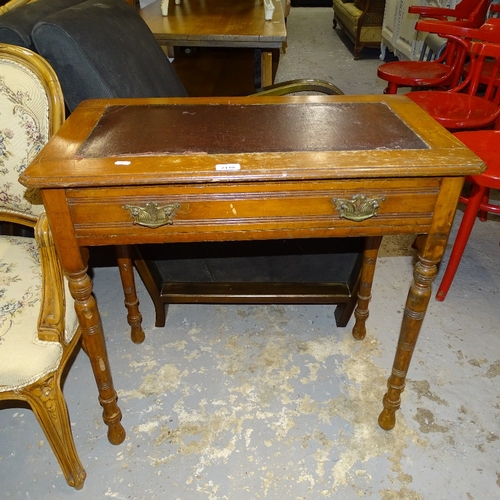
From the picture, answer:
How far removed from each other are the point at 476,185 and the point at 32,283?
5.21 ft

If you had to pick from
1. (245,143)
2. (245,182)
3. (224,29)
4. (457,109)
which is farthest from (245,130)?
(224,29)

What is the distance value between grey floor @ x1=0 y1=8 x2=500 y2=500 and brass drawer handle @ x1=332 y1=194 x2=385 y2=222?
29.7 inches

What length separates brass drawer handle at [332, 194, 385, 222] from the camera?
98 centimetres

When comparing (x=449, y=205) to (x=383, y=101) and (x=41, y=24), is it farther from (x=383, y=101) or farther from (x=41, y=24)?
(x=41, y=24)

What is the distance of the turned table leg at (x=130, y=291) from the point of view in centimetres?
150

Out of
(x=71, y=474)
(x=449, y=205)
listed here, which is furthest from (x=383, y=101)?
(x=71, y=474)

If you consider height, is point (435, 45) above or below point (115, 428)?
above

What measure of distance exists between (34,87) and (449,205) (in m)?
1.08

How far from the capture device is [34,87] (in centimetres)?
119

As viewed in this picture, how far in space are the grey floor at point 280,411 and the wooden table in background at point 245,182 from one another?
43cm

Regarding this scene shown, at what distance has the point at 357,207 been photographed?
3.24 ft

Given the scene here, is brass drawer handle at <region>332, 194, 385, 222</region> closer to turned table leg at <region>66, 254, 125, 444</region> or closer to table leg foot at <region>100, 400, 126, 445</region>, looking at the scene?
turned table leg at <region>66, 254, 125, 444</region>

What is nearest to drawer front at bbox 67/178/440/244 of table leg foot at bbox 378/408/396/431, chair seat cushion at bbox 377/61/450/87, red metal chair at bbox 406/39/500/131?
table leg foot at bbox 378/408/396/431

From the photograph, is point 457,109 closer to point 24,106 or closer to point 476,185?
point 476,185
